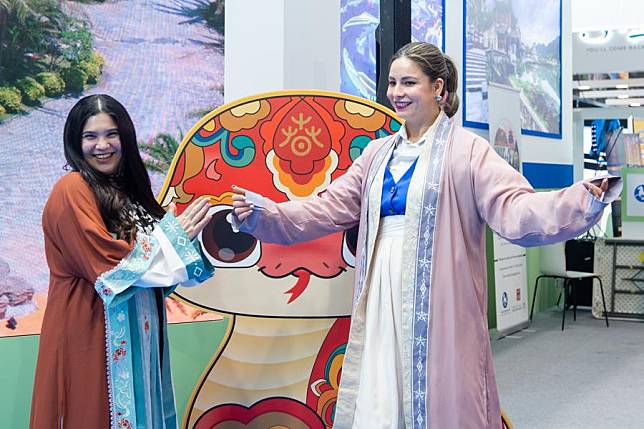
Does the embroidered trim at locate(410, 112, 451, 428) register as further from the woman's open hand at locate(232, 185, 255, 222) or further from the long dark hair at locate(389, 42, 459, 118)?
the woman's open hand at locate(232, 185, 255, 222)

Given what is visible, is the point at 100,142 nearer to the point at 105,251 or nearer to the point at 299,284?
the point at 105,251

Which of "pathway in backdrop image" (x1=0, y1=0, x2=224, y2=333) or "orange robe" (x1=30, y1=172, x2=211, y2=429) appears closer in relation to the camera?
"orange robe" (x1=30, y1=172, x2=211, y2=429)

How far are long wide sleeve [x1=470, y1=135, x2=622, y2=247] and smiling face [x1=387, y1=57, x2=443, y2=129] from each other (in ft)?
0.57

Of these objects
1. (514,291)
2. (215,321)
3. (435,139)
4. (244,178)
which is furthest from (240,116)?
(514,291)

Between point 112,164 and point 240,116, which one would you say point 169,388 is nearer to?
point 112,164

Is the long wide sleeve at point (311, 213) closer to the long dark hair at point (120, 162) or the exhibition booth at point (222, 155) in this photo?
the exhibition booth at point (222, 155)

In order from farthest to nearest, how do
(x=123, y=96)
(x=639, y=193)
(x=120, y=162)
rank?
(x=639, y=193), (x=123, y=96), (x=120, y=162)

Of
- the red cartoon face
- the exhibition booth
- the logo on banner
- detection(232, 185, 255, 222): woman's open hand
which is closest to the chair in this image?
the logo on banner

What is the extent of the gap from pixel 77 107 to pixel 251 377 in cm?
99

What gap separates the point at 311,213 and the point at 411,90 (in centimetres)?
47

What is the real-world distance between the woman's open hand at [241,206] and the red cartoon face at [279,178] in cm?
24

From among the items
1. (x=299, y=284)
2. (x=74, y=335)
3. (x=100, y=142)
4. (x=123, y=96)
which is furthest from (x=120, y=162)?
(x=123, y=96)

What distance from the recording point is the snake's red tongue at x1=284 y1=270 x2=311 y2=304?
262cm

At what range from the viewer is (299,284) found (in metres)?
2.62
